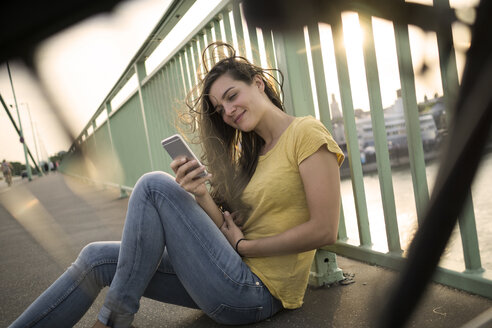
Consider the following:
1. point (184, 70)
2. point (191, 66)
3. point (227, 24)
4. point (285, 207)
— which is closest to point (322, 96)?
point (285, 207)

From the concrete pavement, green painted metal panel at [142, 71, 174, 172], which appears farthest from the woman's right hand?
green painted metal panel at [142, 71, 174, 172]

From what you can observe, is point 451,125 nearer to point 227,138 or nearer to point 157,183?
point 157,183

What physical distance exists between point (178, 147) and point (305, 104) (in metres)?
0.58

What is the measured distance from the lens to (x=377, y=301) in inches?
15.3

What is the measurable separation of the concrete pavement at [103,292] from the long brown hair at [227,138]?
0.46 metres

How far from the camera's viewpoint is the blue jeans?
4.93 ft

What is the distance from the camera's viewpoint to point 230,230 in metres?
1.70

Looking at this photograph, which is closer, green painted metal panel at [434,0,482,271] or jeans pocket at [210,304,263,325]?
green painted metal panel at [434,0,482,271]

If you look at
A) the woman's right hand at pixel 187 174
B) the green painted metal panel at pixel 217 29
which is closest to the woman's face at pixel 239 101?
the woman's right hand at pixel 187 174

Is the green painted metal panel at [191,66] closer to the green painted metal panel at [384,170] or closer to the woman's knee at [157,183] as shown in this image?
the woman's knee at [157,183]

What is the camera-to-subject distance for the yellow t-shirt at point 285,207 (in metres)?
1.54

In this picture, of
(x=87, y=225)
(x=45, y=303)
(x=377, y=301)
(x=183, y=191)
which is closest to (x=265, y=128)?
(x=183, y=191)

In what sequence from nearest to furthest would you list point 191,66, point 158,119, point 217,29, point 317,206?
point 317,206, point 217,29, point 191,66, point 158,119

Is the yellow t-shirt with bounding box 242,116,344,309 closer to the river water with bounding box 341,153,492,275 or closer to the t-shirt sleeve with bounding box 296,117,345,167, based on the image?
the t-shirt sleeve with bounding box 296,117,345,167
